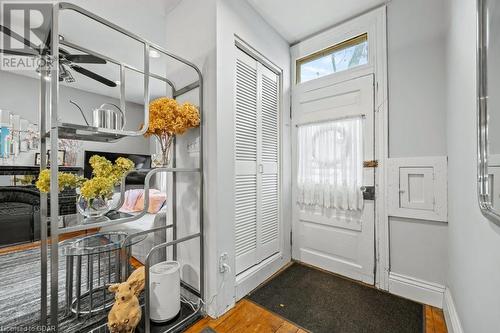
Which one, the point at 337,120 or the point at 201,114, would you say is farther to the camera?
the point at 337,120

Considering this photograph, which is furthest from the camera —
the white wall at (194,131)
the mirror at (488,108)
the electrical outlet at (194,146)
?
the electrical outlet at (194,146)

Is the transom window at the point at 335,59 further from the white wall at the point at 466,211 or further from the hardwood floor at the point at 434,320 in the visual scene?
the hardwood floor at the point at 434,320

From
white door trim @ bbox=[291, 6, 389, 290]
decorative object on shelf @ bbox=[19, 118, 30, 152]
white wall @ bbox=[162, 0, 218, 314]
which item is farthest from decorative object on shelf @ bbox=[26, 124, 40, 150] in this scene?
white door trim @ bbox=[291, 6, 389, 290]

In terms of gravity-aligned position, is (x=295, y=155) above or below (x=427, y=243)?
above

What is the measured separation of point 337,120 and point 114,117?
1985 millimetres

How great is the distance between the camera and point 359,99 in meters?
2.02

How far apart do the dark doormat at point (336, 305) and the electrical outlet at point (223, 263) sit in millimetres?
436

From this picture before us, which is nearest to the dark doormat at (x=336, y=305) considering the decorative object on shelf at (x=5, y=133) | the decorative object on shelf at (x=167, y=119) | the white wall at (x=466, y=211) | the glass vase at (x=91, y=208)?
the white wall at (x=466, y=211)

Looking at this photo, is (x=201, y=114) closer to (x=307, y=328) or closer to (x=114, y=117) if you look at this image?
(x=114, y=117)

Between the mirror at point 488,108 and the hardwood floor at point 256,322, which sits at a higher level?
the mirror at point 488,108

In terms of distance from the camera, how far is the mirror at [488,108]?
29.5 inches

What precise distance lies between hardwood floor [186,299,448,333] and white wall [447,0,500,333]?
0.28 meters

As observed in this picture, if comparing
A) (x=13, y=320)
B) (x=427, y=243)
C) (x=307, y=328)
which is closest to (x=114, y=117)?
(x=13, y=320)

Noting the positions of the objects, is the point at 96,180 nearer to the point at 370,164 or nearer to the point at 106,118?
the point at 106,118
